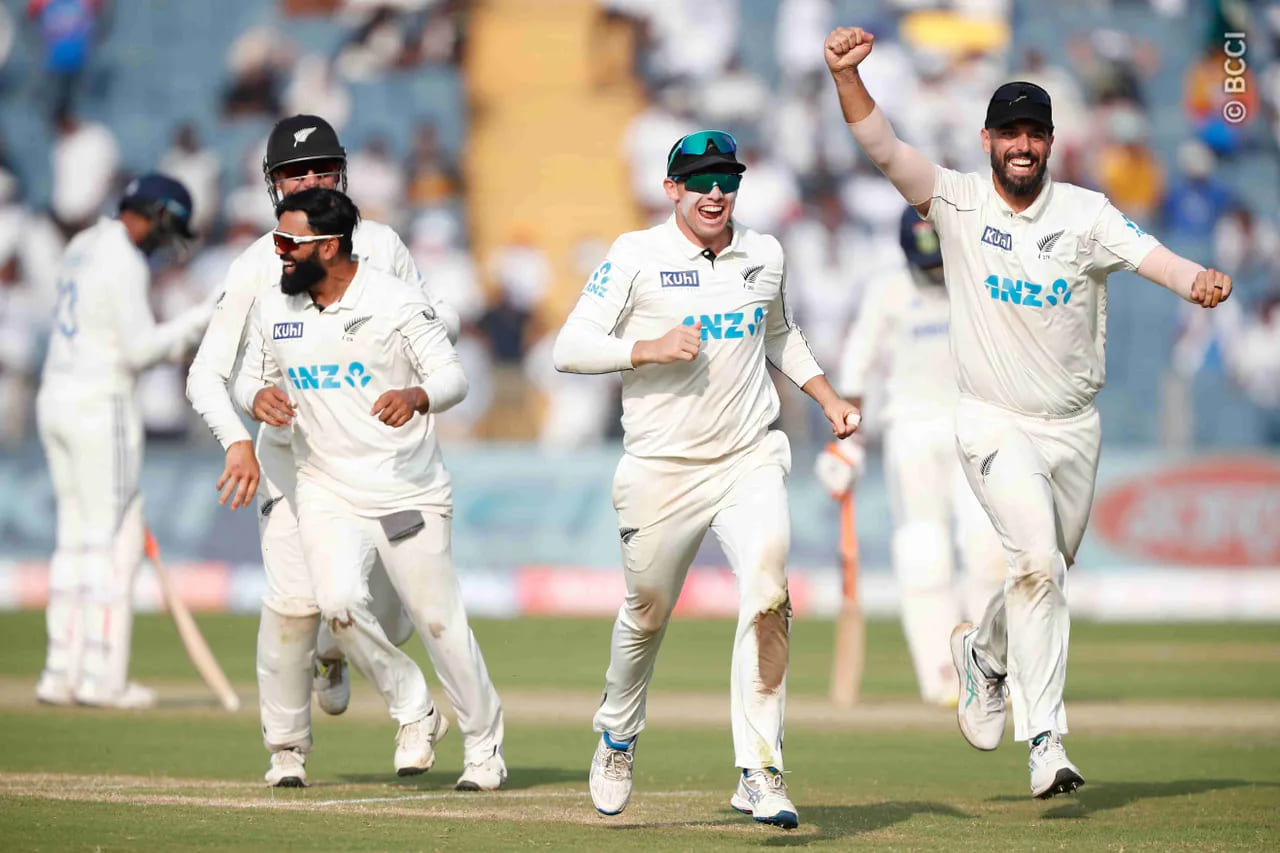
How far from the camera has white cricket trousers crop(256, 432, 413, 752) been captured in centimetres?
809

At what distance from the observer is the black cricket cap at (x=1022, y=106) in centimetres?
747

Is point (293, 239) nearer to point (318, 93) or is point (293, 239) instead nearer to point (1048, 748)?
point (1048, 748)

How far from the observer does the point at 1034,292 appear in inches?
298

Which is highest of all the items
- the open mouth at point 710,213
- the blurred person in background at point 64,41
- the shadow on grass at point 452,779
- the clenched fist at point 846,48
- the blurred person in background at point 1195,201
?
the blurred person in background at point 64,41

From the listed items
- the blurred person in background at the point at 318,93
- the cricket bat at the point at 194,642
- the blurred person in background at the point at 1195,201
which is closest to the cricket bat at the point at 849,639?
the cricket bat at the point at 194,642

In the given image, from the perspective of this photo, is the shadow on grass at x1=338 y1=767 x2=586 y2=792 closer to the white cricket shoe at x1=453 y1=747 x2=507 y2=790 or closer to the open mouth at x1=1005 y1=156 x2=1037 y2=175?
the white cricket shoe at x1=453 y1=747 x2=507 y2=790

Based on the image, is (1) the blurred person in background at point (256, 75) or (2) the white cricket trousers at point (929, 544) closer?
(2) the white cricket trousers at point (929, 544)

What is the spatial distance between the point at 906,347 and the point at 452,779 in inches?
173

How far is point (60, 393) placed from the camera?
1153 cm

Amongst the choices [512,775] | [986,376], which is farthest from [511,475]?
[986,376]

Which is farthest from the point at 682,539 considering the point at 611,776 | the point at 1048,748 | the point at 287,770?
the point at 287,770

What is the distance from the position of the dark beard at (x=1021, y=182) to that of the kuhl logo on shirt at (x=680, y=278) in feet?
4.58

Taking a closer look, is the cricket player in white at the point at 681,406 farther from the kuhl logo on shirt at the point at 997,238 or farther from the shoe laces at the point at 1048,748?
the shoe laces at the point at 1048,748

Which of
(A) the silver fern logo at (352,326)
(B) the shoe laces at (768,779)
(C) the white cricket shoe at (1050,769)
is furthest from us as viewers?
(A) the silver fern logo at (352,326)
